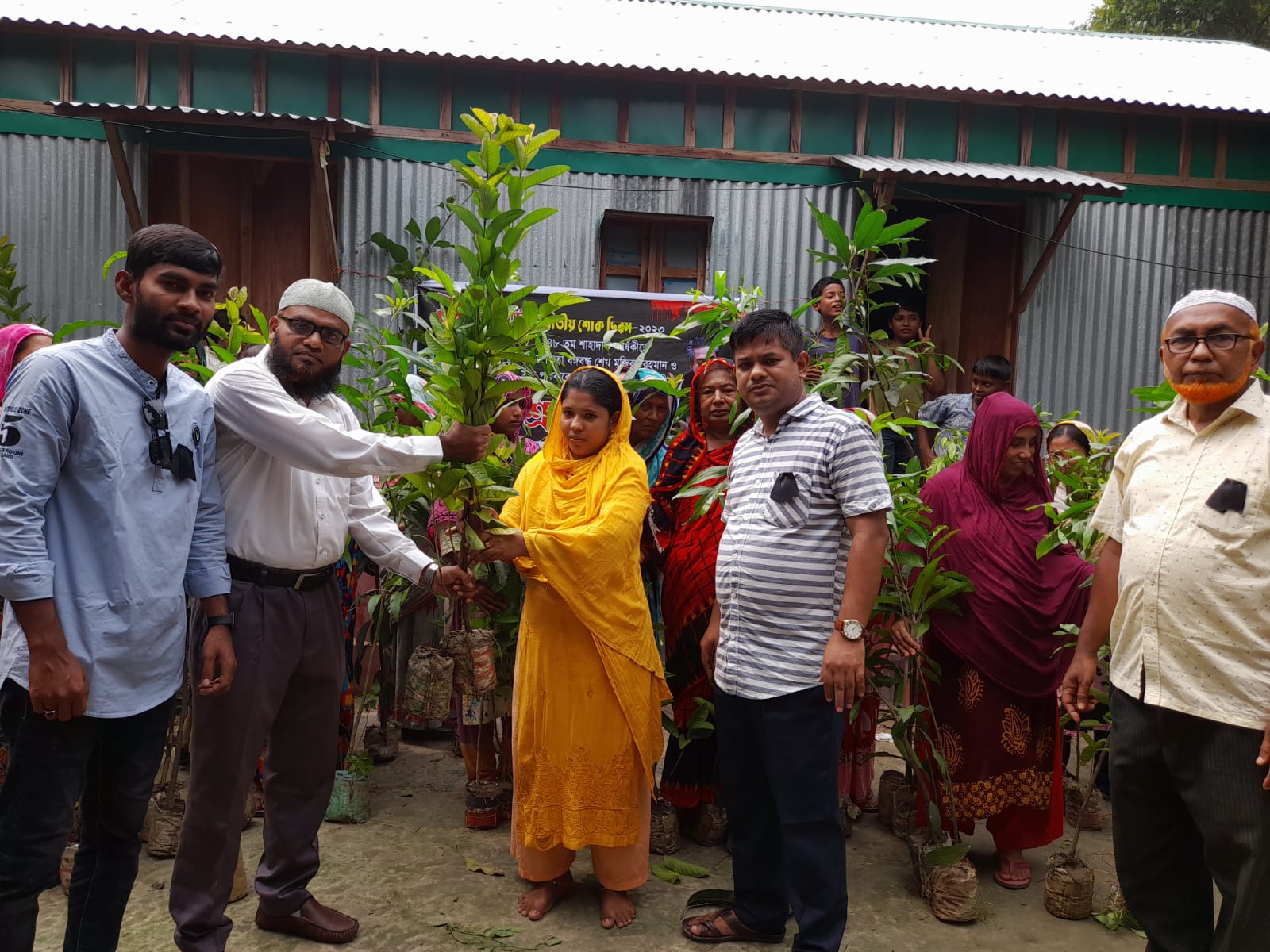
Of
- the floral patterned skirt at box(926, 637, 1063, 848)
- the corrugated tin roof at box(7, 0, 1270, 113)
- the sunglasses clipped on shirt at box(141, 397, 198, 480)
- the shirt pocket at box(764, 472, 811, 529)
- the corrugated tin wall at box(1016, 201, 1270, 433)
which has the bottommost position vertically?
the floral patterned skirt at box(926, 637, 1063, 848)

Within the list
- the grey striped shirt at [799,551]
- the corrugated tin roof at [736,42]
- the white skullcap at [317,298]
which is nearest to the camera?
the grey striped shirt at [799,551]

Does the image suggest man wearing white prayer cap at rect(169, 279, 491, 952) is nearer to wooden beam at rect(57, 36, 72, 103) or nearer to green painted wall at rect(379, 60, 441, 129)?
green painted wall at rect(379, 60, 441, 129)

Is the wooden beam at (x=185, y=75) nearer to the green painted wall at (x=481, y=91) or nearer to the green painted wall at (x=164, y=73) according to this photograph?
the green painted wall at (x=164, y=73)

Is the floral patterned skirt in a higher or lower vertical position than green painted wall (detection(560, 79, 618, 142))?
lower

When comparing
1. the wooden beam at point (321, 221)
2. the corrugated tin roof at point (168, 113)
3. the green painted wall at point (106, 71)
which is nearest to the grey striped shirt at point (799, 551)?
the corrugated tin roof at point (168, 113)

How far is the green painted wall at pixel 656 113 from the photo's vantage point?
727 cm

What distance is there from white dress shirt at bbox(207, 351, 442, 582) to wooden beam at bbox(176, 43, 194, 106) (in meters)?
5.30

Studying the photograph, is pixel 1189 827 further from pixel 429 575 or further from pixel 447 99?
pixel 447 99

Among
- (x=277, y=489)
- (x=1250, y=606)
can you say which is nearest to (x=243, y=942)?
(x=277, y=489)

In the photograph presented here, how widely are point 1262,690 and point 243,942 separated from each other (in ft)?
9.30

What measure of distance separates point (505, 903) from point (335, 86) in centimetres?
610

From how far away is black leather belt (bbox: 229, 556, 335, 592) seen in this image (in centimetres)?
263

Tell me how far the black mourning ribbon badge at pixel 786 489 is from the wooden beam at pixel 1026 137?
6306 millimetres

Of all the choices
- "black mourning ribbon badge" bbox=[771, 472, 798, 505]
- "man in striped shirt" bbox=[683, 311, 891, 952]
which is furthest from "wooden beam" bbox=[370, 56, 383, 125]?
"black mourning ribbon badge" bbox=[771, 472, 798, 505]
